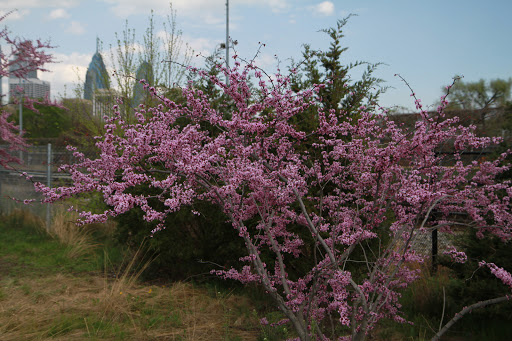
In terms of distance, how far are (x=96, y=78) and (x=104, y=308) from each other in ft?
29.3

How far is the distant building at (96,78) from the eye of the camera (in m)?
11.3

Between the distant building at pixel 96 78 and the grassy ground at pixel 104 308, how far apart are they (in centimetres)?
576

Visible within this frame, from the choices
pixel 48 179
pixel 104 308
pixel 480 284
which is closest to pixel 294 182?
pixel 480 284

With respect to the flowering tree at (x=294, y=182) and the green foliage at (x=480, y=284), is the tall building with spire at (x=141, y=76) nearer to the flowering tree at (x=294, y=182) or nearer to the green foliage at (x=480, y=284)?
the flowering tree at (x=294, y=182)

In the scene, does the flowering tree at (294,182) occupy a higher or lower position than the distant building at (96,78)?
lower

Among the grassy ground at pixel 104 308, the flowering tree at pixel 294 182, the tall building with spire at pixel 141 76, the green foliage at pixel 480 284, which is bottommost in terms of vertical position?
the grassy ground at pixel 104 308

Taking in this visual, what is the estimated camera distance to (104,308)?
4.70 metres

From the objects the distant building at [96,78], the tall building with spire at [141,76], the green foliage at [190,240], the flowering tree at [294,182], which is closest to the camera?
the flowering tree at [294,182]

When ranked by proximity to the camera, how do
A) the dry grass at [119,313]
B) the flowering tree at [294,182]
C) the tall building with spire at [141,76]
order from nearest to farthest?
the flowering tree at [294,182]
the dry grass at [119,313]
the tall building with spire at [141,76]

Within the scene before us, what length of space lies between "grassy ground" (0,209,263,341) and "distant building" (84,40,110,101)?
227 inches

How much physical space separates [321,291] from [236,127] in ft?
5.67

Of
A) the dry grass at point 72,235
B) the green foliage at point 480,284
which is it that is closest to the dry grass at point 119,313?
the dry grass at point 72,235

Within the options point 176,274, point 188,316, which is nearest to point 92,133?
point 176,274

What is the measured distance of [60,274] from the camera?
6355 millimetres
